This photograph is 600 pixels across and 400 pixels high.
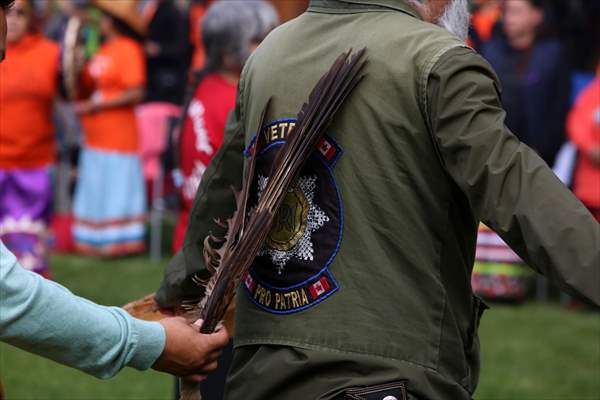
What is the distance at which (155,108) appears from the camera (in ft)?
38.9

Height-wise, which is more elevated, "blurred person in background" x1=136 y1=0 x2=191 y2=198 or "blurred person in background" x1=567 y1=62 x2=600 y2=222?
"blurred person in background" x1=567 y1=62 x2=600 y2=222

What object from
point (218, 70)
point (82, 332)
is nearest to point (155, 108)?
point (218, 70)

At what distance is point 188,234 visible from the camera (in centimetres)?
337

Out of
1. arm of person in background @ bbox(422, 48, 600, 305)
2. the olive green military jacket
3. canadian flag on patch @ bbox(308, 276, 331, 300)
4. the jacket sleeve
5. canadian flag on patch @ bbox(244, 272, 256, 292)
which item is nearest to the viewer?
arm of person in background @ bbox(422, 48, 600, 305)

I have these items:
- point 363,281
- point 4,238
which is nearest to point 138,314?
point 363,281

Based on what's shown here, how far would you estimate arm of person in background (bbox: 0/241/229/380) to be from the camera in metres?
2.48

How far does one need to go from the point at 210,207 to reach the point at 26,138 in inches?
215

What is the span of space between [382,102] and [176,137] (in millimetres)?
2946

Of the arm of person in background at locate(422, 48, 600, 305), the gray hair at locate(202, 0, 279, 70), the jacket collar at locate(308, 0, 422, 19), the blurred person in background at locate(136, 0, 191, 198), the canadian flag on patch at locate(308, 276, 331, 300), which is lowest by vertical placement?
the blurred person in background at locate(136, 0, 191, 198)

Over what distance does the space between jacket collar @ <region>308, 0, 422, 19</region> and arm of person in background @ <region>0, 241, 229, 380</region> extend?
87 cm

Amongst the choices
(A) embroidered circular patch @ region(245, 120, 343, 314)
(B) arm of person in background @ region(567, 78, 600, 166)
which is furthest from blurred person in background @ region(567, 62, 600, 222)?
(A) embroidered circular patch @ region(245, 120, 343, 314)

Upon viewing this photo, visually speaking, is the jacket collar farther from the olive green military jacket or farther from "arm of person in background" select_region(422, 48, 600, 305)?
"arm of person in background" select_region(422, 48, 600, 305)

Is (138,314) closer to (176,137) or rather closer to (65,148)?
(176,137)

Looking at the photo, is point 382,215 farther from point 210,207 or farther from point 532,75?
point 532,75
